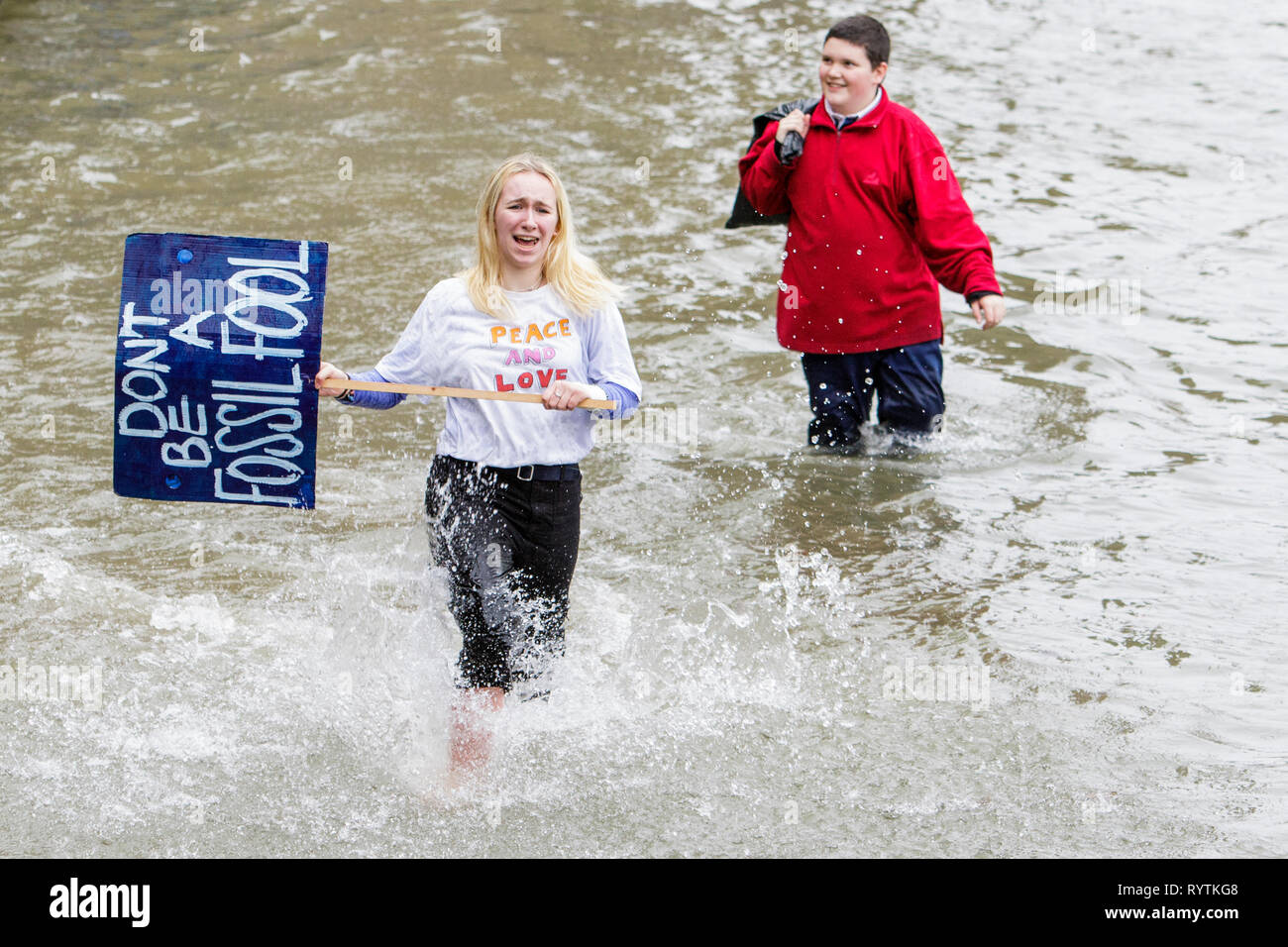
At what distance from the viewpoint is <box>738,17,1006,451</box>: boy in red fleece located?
627 cm

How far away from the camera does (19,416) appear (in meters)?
7.51

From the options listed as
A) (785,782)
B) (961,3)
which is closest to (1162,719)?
(785,782)

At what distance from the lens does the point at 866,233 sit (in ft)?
21.2

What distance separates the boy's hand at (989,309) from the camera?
→ 19.8 ft

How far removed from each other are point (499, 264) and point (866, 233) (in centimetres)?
246

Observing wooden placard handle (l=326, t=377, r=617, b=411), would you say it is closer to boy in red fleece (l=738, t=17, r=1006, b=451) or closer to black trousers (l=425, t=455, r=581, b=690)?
black trousers (l=425, t=455, r=581, b=690)

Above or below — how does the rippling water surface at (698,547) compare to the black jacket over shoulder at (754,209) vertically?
below

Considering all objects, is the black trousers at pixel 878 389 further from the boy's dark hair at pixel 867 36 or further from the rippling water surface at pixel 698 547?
the boy's dark hair at pixel 867 36

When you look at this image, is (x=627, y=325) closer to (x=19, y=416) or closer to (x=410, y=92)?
(x=19, y=416)

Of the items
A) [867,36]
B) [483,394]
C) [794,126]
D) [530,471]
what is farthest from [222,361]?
[867,36]

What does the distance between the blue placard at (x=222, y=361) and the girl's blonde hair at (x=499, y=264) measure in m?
0.49

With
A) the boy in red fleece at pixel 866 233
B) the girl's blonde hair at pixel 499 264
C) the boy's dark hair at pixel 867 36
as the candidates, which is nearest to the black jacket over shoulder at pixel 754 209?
the boy in red fleece at pixel 866 233

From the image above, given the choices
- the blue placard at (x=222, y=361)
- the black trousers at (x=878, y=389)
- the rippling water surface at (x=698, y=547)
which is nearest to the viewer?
the blue placard at (x=222, y=361)

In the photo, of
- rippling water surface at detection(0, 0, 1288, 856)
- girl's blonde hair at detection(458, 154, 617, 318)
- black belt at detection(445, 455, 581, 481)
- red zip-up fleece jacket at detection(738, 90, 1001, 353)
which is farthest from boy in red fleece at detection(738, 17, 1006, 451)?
black belt at detection(445, 455, 581, 481)
